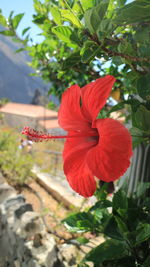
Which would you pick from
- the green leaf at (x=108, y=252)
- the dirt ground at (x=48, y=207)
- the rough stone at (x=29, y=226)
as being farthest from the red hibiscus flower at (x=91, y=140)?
the dirt ground at (x=48, y=207)

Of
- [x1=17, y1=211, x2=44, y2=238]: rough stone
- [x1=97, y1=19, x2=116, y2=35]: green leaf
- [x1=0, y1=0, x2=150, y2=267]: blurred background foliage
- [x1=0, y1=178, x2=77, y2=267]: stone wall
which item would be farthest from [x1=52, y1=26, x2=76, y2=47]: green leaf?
[x1=17, y1=211, x2=44, y2=238]: rough stone

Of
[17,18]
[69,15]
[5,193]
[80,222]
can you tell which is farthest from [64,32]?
[5,193]

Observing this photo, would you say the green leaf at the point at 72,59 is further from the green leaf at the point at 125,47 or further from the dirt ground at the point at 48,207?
the dirt ground at the point at 48,207

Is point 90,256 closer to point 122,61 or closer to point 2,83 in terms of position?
point 122,61

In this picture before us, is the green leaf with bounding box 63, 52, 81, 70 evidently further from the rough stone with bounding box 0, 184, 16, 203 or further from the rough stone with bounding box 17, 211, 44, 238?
the rough stone with bounding box 0, 184, 16, 203

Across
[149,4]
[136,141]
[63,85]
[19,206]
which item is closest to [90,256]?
[136,141]
